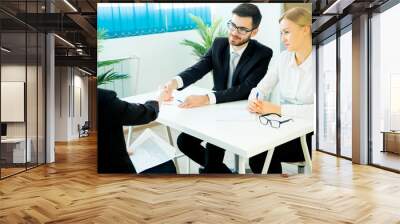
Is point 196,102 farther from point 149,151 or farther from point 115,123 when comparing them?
point 115,123

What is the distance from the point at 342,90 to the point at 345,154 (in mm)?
1584

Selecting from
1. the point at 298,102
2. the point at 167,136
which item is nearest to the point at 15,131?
the point at 167,136

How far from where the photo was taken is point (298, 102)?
253 inches

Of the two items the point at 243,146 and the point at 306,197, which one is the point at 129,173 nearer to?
the point at 243,146

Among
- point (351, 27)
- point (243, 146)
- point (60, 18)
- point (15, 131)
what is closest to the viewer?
point (243, 146)

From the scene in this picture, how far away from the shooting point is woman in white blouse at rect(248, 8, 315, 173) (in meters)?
6.33

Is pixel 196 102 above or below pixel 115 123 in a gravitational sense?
above

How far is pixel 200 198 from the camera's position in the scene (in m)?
4.93

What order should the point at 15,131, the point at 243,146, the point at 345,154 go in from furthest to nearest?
the point at 345,154
the point at 15,131
the point at 243,146

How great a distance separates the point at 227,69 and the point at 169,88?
3.28ft

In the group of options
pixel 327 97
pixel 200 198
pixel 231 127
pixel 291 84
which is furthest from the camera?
pixel 327 97

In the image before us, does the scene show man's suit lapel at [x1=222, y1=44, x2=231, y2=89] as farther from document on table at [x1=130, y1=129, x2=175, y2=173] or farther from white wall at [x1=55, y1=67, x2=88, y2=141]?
white wall at [x1=55, y1=67, x2=88, y2=141]

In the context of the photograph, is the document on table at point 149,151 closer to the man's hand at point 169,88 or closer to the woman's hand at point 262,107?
the man's hand at point 169,88

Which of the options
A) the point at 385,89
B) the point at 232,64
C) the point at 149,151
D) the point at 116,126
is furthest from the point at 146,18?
the point at 385,89
